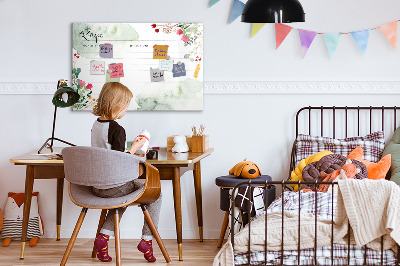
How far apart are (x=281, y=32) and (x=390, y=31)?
75cm

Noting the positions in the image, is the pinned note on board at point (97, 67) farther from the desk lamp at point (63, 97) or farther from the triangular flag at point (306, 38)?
the triangular flag at point (306, 38)

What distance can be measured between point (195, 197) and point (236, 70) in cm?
96

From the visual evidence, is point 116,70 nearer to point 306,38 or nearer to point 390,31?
point 306,38

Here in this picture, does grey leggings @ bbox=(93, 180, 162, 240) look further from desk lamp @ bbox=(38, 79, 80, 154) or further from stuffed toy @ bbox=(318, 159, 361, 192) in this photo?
stuffed toy @ bbox=(318, 159, 361, 192)

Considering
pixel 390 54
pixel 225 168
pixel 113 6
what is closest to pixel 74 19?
pixel 113 6

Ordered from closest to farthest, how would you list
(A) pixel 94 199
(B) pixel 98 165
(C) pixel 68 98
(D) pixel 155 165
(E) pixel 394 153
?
(B) pixel 98 165
(A) pixel 94 199
(D) pixel 155 165
(E) pixel 394 153
(C) pixel 68 98

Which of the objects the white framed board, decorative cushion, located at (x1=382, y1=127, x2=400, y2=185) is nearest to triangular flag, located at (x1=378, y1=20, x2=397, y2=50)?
decorative cushion, located at (x1=382, y1=127, x2=400, y2=185)

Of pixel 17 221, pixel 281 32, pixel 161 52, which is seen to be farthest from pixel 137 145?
pixel 281 32

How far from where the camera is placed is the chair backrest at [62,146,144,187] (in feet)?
10.5

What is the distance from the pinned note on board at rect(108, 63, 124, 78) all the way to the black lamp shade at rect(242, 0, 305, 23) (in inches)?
56.8

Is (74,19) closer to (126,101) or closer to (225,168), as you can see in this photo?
(126,101)

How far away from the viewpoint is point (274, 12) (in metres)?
3.10

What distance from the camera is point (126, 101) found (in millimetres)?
3510

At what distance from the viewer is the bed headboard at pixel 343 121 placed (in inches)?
170
